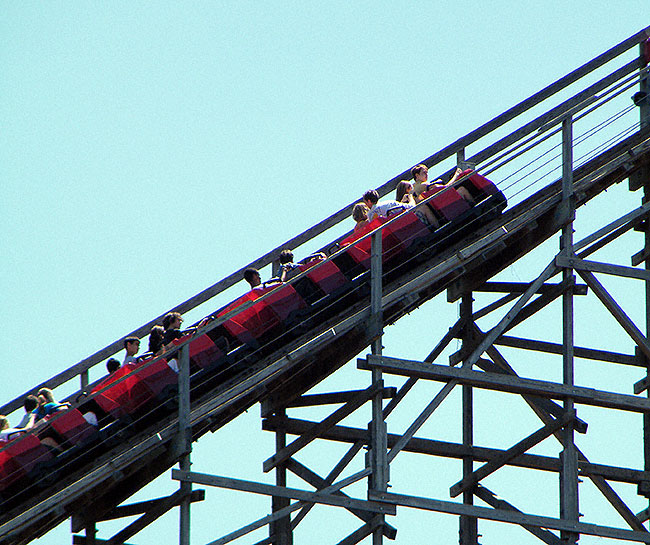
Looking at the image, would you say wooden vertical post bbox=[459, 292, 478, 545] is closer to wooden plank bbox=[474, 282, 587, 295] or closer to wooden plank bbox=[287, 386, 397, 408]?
wooden plank bbox=[474, 282, 587, 295]

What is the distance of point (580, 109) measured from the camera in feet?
62.7

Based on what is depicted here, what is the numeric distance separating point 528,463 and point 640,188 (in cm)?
363

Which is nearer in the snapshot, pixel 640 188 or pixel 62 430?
pixel 62 430

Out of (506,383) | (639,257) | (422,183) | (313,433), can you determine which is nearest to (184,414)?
(313,433)

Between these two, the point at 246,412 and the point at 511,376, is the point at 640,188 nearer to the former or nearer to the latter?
the point at 511,376

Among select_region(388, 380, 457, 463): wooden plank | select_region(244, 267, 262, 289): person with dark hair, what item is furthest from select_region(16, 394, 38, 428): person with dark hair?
select_region(388, 380, 457, 463): wooden plank

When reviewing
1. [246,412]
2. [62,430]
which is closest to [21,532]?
[62,430]

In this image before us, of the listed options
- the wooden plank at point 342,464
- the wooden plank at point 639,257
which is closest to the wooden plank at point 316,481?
the wooden plank at point 342,464

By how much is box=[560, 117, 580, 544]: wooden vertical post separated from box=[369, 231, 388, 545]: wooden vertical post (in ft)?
7.27

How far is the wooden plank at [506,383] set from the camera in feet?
58.0

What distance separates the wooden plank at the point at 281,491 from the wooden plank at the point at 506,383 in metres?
1.19

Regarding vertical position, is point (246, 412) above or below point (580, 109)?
below

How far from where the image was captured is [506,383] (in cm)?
1839

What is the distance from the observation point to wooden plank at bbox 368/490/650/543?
56.6 ft
